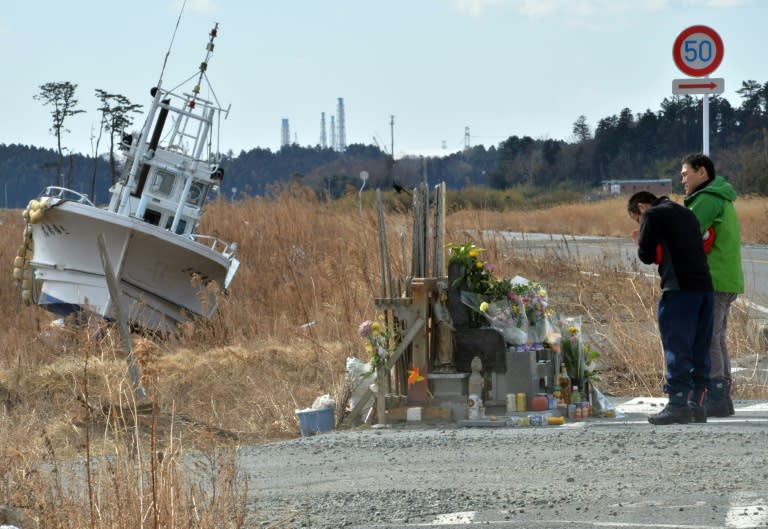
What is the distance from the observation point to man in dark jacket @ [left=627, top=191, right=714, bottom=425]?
10.3m

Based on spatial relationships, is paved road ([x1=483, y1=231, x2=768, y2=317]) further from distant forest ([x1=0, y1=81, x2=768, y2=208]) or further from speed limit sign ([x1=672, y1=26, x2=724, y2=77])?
distant forest ([x1=0, y1=81, x2=768, y2=208])

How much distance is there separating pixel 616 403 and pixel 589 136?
107m

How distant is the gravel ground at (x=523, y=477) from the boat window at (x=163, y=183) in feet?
51.8

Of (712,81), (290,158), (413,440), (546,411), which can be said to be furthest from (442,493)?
(290,158)

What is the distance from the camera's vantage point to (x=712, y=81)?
14.2 meters

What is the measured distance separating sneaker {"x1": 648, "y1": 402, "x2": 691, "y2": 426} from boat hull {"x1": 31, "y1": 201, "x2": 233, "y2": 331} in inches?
596

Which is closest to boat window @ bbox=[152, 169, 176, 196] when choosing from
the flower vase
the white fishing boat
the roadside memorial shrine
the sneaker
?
the white fishing boat

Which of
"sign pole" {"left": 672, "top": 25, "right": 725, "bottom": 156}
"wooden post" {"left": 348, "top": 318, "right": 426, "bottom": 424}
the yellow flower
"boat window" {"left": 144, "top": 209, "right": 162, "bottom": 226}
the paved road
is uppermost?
"sign pole" {"left": 672, "top": 25, "right": 725, "bottom": 156}

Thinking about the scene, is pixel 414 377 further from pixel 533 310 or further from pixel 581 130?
pixel 581 130

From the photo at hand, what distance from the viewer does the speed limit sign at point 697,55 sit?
1427cm

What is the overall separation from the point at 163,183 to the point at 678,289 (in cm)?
1718

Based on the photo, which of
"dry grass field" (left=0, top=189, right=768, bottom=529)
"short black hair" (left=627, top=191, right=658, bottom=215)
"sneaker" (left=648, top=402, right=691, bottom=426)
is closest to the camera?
"dry grass field" (left=0, top=189, right=768, bottom=529)

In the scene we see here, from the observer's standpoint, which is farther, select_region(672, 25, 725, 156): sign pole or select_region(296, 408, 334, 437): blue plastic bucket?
select_region(672, 25, 725, 156): sign pole

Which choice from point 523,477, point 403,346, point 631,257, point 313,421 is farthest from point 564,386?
point 631,257
